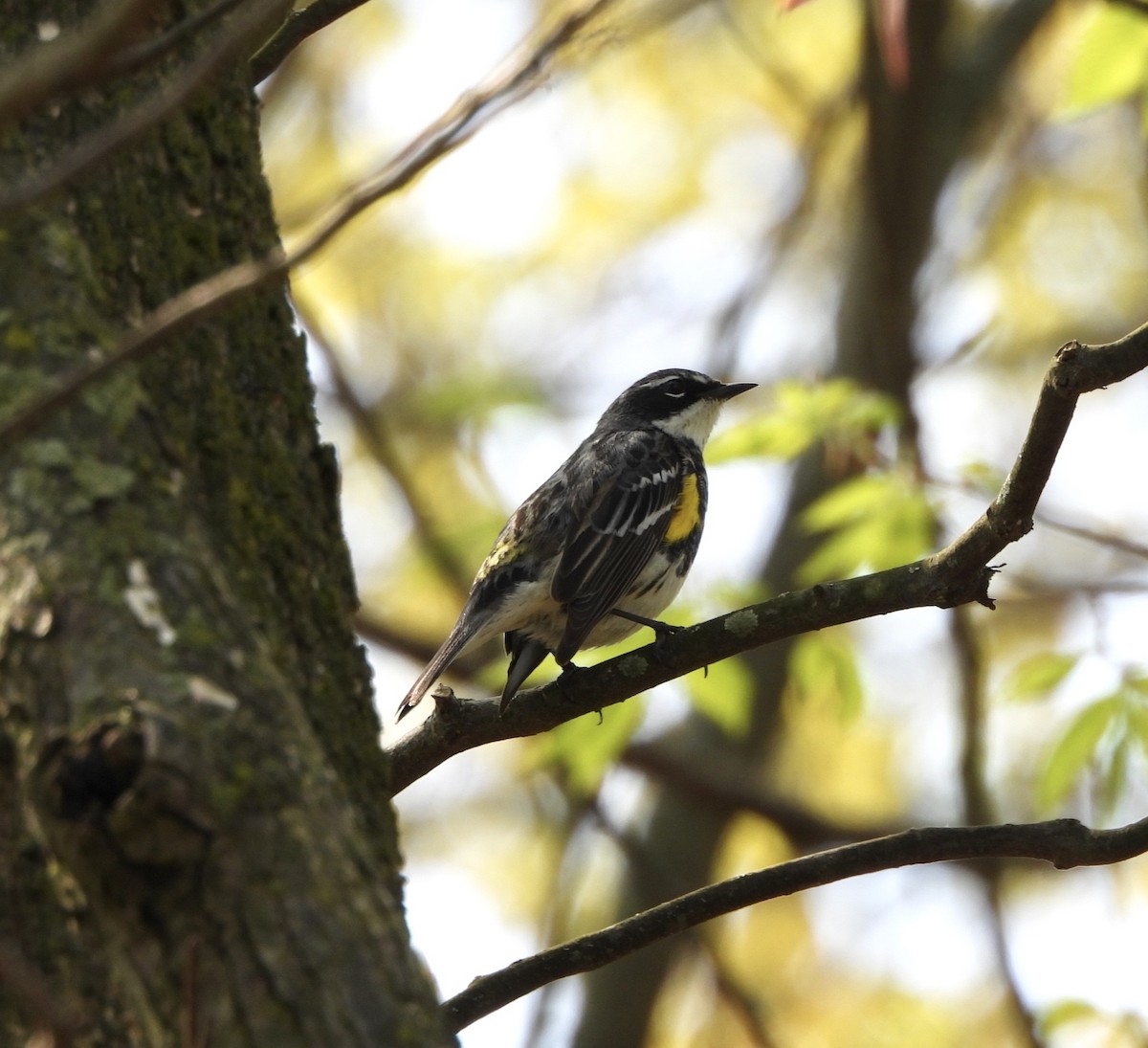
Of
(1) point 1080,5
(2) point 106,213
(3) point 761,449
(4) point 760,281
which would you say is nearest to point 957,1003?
(4) point 760,281

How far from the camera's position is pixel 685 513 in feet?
26.7

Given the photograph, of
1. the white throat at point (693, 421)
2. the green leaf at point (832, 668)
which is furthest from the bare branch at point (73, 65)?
the white throat at point (693, 421)

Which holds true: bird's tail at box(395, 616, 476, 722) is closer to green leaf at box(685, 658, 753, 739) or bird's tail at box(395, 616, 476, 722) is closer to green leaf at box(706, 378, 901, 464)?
green leaf at box(685, 658, 753, 739)

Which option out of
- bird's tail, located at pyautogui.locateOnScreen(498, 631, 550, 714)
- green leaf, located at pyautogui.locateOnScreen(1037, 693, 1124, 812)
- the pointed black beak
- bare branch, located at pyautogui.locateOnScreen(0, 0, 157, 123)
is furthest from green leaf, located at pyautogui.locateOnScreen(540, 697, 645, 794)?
bare branch, located at pyautogui.locateOnScreen(0, 0, 157, 123)

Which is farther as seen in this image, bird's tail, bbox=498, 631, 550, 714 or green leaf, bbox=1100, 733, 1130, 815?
green leaf, bbox=1100, 733, 1130, 815

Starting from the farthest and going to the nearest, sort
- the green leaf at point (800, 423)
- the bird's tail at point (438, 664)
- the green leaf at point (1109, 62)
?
1. the green leaf at point (800, 423)
2. the bird's tail at point (438, 664)
3. the green leaf at point (1109, 62)

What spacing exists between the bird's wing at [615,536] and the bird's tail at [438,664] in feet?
1.64

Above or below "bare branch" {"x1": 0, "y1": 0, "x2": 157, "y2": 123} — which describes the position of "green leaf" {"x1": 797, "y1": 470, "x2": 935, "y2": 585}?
above

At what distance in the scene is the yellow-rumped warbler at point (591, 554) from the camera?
7.13m

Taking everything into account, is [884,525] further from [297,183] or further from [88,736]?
[297,183]

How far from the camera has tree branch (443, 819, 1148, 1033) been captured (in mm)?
3707

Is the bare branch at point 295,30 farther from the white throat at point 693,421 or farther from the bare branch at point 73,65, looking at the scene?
the white throat at point 693,421

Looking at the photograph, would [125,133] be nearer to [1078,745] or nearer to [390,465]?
[1078,745]

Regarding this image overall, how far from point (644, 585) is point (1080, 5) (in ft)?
26.4
